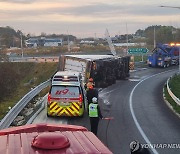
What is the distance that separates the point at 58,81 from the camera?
20.0m

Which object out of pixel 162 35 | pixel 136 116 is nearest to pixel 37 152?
pixel 136 116

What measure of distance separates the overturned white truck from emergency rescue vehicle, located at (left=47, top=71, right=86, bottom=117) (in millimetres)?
9285

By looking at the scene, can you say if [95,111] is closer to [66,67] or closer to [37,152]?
[37,152]

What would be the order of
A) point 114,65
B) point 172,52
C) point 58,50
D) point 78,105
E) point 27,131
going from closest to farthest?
point 27,131 → point 78,105 → point 114,65 → point 172,52 → point 58,50

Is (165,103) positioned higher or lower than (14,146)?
lower

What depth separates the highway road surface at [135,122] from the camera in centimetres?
1463

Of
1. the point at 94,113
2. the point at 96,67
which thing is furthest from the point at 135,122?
the point at 96,67

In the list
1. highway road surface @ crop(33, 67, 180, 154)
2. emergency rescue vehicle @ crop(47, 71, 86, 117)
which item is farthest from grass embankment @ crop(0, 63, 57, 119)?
emergency rescue vehicle @ crop(47, 71, 86, 117)

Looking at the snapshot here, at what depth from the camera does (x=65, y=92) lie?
63.6 ft

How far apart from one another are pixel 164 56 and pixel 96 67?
28050 millimetres

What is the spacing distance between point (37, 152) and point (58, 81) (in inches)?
622

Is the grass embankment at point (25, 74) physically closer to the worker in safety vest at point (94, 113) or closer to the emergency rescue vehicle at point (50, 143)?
the worker in safety vest at point (94, 113)

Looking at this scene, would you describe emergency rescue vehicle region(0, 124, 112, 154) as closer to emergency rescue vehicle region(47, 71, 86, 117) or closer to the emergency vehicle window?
emergency rescue vehicle region(47, 71, 86, 117)

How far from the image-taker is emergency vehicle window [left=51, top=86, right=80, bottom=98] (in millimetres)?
19219
